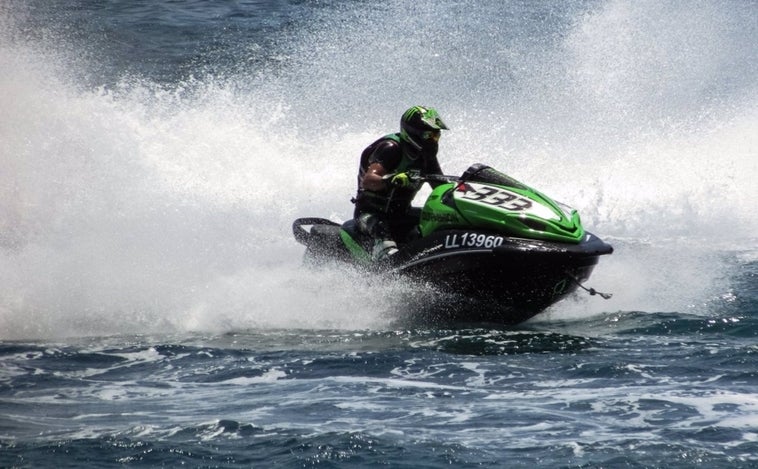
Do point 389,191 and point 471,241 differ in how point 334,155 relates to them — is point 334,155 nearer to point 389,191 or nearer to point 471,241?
point 389,191

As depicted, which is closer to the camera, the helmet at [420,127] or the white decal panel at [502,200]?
the white decal panel at [502,200]

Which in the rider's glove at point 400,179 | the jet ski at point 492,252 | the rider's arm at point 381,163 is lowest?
the jet ski at point 492,252

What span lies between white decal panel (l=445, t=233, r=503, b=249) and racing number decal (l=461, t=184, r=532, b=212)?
0.85 feet

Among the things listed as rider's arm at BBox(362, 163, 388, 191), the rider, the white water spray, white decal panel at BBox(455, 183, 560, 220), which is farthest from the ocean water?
white decal panel at BBox(455, 183, 560, 220)

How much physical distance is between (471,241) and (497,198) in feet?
1.29

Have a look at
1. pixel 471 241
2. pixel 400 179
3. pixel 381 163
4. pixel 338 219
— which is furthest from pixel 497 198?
pixel 338 219

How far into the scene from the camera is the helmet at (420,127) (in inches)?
332

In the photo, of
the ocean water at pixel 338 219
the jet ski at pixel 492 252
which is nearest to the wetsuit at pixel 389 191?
the jet ski at pixel 492 252

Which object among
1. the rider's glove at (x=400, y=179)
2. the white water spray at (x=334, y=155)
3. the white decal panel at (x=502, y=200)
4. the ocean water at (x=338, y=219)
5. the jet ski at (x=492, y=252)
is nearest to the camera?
the ocean water at (x=338, y=219)

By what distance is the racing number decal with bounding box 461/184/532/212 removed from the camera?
7.78 metres

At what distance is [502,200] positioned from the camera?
7.86 meters

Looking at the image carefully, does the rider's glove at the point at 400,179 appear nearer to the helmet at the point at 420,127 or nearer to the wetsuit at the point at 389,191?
the wetsuit at the point at 389,191

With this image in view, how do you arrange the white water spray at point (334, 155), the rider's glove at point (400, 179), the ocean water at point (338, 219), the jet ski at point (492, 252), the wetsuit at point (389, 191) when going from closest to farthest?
the ocean water at point (338, 219)
the jet ski at point (492, 252)
the rider's glove at point (400, 179)
the wetsuit at point (389, 191)
the white water spray at point (334, 155)

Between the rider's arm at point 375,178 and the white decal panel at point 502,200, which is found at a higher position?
the rider's arm at point 375,178
